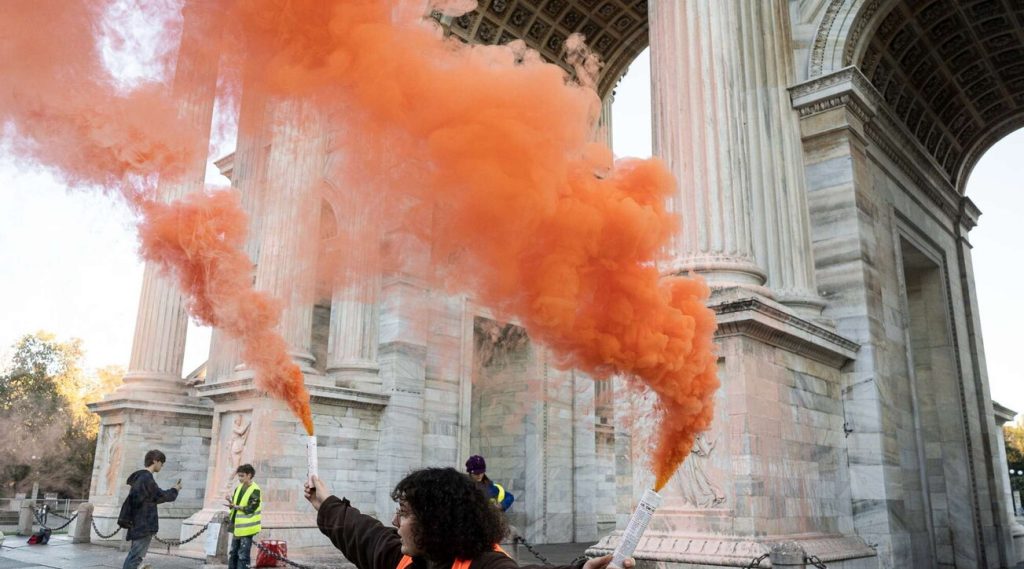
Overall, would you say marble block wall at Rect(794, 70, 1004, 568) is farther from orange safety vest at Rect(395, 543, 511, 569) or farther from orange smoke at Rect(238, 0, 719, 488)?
orange safety vest at Rect(395, 543, 511, 569)

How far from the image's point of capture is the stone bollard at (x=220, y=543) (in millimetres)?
11148

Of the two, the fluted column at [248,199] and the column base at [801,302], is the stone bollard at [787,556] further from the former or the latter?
the fluted column at [248,199]

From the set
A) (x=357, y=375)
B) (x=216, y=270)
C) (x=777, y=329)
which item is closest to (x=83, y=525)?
(x=357, y=375)

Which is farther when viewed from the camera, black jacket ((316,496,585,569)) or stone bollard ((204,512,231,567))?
stone bollard ((204,512,231,567))

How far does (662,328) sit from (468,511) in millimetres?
2036

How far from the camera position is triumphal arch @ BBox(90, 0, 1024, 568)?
959cm

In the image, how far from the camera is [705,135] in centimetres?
1131

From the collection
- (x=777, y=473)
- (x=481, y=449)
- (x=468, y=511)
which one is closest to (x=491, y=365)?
(x=481, y=449)

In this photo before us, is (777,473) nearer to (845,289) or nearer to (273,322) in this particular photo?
(845,289)

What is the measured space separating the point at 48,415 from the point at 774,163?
127 ft

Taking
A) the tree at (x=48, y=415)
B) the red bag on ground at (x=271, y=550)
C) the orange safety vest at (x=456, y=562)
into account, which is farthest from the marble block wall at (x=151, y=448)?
the tree at (x=48, y=415)

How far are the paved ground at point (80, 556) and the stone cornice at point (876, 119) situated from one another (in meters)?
9.33

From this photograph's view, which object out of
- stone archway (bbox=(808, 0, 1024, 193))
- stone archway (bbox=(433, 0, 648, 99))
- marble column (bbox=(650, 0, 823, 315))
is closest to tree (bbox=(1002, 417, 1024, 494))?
stone archway (bbox=(808, 0, 1024, 193))

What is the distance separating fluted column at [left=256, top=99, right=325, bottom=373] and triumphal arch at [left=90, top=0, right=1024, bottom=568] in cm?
7
